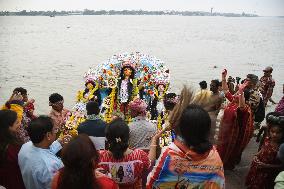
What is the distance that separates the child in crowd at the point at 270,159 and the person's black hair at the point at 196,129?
8.02 feet

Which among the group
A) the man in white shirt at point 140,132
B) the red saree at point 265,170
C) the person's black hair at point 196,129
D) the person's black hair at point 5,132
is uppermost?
the person's black hair at point 196,129

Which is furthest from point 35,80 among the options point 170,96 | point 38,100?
point 170,96

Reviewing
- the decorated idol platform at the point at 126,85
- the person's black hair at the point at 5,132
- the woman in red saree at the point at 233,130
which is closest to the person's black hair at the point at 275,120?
the woman in red saree at the point at 233,130

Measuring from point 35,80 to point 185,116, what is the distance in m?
22.8

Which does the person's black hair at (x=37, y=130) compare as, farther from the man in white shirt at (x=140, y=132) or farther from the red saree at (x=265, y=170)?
the red saree at (x=265, y=170)

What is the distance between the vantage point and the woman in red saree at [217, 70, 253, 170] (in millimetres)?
6121

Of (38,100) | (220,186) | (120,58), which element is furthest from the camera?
(38,100)

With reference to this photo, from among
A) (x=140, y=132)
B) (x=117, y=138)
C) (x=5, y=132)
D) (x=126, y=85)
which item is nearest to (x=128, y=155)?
(x=117, y=138)

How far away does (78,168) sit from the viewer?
2582 millimetres

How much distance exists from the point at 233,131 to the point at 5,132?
154 inches

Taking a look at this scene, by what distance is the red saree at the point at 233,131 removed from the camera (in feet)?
20.1

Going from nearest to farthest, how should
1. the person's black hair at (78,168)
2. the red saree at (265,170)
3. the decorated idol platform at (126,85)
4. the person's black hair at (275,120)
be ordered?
the person's black hair at (78,168)
the person's black hair at (275,120)
the red saree at (265,170)
the decorated idol platform at (126,85)

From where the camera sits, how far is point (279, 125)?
190 inches

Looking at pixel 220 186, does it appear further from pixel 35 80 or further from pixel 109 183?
pixel 35 80
